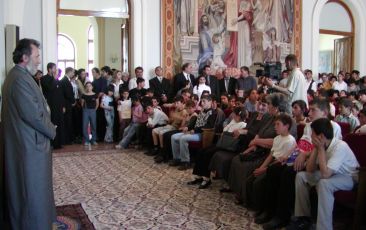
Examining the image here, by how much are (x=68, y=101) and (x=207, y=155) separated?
17.1ft

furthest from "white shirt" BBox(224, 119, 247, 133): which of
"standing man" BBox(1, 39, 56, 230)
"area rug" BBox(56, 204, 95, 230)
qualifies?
"standing man" BBox(1, 39, 56, 230)

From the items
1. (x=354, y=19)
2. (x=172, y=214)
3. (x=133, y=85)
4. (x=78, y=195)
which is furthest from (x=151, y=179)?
(x=354, y=19)

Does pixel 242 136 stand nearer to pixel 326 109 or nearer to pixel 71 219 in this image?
pixel 326 109

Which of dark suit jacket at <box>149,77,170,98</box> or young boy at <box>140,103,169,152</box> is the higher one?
dark suit jacket at <box>149,77,170,98</box>

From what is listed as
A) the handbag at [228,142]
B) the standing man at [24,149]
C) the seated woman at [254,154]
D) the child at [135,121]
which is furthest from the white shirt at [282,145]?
the child at [135,121]

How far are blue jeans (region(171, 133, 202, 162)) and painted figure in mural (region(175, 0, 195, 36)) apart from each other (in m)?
4.75

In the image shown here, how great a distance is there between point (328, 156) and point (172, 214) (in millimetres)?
1879

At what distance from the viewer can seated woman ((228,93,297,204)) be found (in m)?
5.21

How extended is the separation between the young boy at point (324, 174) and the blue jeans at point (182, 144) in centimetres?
340

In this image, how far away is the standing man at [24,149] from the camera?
3.53 m

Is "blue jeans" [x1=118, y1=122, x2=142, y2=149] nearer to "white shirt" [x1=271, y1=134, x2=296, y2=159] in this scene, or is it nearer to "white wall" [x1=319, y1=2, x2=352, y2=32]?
"white shirt" [x1=271, y1=134, x2=296, y2=159]

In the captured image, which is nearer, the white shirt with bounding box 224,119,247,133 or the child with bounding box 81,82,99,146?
the white shirt with bounding box 224,119,247,133

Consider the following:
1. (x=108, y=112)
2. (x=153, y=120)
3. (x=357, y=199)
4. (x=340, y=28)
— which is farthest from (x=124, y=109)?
(x=340, y=28)

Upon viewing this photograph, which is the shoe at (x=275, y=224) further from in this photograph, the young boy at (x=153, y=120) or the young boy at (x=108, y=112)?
the young boy at (x=108, y=112)
